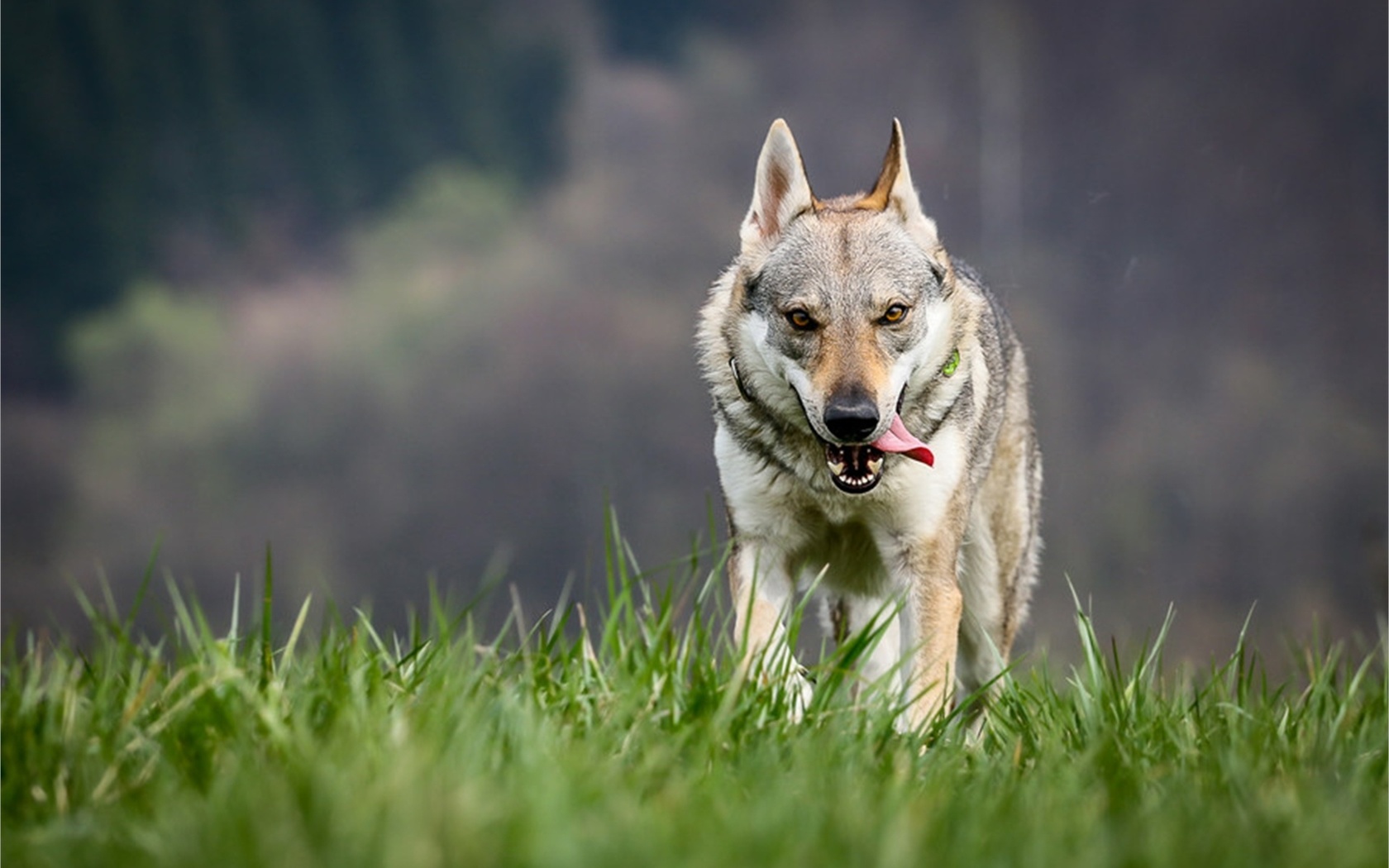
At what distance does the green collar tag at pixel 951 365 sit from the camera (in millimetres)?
4297

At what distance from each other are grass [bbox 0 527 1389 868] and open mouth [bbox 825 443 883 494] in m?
0.80

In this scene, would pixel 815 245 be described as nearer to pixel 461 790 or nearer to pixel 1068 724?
pixel 1068 724

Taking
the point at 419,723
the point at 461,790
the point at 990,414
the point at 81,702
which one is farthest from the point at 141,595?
the point at 990,414

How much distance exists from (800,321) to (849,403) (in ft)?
1.31

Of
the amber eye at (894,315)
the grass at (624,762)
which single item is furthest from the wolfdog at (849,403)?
the grass at (624,762)

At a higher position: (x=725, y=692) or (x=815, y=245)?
(x=815, y=245)

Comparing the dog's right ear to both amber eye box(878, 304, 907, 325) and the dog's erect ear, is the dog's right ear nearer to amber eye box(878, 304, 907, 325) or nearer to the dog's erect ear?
the dog's erect ear

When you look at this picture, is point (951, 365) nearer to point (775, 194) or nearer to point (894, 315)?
point (894, 315)

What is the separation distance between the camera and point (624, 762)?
2518mm

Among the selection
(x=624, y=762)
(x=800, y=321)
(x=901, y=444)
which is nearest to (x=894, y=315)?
(x=800, y=321)

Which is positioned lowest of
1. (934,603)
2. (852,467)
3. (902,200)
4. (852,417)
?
(934,603)

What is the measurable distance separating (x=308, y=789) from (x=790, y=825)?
0.77 m

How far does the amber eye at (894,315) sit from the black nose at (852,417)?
→ 38 cm

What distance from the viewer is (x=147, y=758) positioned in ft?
7.93
